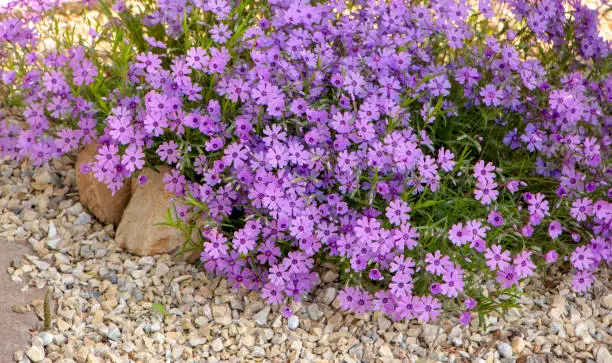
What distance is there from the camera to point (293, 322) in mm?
2785

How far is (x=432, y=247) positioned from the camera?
274 centimetres

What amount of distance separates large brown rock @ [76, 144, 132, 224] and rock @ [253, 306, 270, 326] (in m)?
0.83

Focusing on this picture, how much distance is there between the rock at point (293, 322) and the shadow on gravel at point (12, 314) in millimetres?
916

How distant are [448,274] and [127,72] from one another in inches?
59.2

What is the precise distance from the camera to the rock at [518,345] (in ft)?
8.84

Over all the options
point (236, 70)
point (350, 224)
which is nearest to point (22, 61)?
point (236, 70)

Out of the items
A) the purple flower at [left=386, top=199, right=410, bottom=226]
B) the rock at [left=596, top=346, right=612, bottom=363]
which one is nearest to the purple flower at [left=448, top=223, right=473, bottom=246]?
the purple flower at [left=386, top=199, right=410, bottom=226]

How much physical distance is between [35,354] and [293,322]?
93 cm

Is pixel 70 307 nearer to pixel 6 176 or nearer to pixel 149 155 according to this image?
pixel 149 155

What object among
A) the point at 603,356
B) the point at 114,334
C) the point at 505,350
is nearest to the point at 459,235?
the point at 505,350

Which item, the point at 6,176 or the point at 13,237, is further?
the point at 6,176

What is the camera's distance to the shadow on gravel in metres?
2.55

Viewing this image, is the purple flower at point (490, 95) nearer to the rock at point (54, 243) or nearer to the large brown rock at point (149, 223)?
the large brown rock at point (149, 223)

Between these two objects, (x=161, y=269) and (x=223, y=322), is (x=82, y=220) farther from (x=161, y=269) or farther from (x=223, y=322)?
(x=223, y=322)
